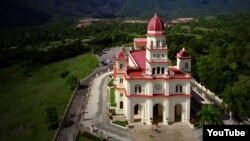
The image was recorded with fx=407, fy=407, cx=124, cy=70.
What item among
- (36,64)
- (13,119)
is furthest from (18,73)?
(13,119)

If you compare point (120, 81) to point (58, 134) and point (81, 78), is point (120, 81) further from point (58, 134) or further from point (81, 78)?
point (81, 78)

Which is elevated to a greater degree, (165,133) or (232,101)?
(232,101)

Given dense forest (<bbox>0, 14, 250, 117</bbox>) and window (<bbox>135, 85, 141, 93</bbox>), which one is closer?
window (<bbox>135, 85, 141, 93</bbox>)

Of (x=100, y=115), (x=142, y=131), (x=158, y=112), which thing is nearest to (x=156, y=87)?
(x=158, y=112)

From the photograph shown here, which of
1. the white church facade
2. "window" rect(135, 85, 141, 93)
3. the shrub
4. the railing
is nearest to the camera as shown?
the white church facade

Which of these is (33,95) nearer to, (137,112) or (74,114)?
(74,114)

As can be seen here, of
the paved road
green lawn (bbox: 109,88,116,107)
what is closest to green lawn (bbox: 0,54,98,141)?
the paved road

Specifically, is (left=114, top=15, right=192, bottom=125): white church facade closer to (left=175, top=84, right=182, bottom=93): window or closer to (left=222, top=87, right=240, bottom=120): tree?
(left=175, top=84, right=182, bottom=93): window
